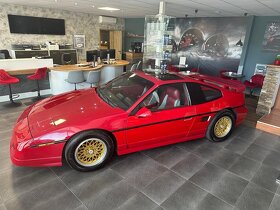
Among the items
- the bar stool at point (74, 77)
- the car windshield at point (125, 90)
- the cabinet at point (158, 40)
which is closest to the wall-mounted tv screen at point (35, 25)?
the bar stool at point (74, 77)

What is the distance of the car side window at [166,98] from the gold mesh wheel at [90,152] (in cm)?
76

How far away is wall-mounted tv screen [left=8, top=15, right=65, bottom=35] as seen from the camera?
760 cm

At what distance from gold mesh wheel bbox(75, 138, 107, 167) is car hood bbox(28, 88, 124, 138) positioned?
0.26 metres

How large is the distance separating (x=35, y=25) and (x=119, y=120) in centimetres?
767

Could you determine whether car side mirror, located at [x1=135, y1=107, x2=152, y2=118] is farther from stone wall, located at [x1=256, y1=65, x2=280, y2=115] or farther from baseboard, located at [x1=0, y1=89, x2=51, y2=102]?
baseboard, located at [x1=0, y1=89, x2=51, y2=102]

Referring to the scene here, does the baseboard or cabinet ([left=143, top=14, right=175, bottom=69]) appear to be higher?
cabinet ([left=143, top=14, right=175, bottom=69])

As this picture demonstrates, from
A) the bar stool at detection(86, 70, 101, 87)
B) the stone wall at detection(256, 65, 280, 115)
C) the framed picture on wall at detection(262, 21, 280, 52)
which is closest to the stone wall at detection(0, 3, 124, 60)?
the bar stool at detection(86, 70, 101, 87)

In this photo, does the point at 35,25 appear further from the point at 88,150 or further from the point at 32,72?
the point at 88,150

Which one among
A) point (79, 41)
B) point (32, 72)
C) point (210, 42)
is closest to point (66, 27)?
point (79, 41)

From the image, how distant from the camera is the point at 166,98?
2889 mm

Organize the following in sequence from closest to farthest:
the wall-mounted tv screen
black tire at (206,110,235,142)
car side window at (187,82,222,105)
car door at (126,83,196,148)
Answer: car door at (126,83,196,148), car side window at (187,82,222,105), black tire at (206,110,235,142), the wall-mounted tv screen

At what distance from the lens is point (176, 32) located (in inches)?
340

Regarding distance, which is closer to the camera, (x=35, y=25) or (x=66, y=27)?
(x=35, y=25)

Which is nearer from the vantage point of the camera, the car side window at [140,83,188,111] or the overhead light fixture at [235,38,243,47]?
the car side window at [140,83,188,111]
